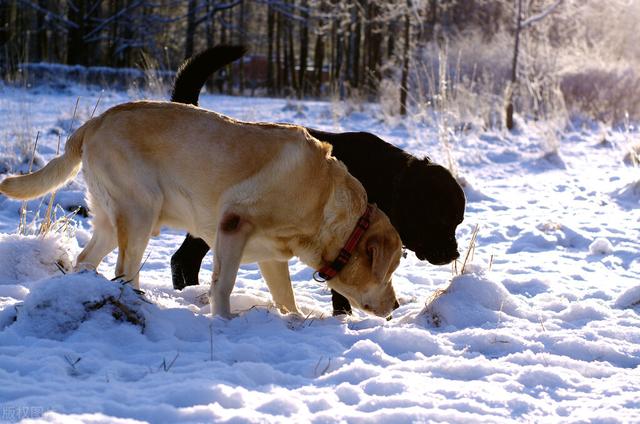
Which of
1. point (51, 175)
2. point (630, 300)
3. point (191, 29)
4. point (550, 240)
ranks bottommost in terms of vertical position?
point (550, 240)

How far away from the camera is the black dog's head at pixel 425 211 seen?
16.1 ft

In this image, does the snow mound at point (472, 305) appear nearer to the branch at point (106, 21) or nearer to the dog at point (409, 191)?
the dog at point (409, 191)

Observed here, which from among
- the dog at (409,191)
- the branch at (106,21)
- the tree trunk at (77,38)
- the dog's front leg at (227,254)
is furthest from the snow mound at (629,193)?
the tree trunk at (77,38)

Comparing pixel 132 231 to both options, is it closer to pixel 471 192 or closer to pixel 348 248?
pixel 348 248

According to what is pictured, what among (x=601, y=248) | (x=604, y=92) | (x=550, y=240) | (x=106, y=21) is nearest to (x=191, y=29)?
(x=106, y=21)

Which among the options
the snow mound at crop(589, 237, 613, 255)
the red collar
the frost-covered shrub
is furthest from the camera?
the frost-covered shrub

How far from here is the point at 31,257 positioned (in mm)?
4594

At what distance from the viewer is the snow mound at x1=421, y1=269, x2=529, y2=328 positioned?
411 cm

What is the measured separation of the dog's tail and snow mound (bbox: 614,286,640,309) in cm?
341

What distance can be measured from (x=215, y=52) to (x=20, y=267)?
196 cm

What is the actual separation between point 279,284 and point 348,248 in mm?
589

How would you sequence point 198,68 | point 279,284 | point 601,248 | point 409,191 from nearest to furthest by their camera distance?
point 279,284 < point 409,191 < point 198,68 < point 601,248

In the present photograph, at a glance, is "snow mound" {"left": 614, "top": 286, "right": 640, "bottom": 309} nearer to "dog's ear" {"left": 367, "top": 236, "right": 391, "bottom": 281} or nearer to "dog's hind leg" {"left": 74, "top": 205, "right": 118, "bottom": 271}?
"dog's ear" {"left": 367, "top": 236, "right": 391, "bottom": 281}

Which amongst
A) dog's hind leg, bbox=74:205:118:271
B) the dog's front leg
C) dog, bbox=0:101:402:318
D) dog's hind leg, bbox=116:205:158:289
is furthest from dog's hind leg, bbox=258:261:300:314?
dog's hind leg, bbox=74:205:118:271
